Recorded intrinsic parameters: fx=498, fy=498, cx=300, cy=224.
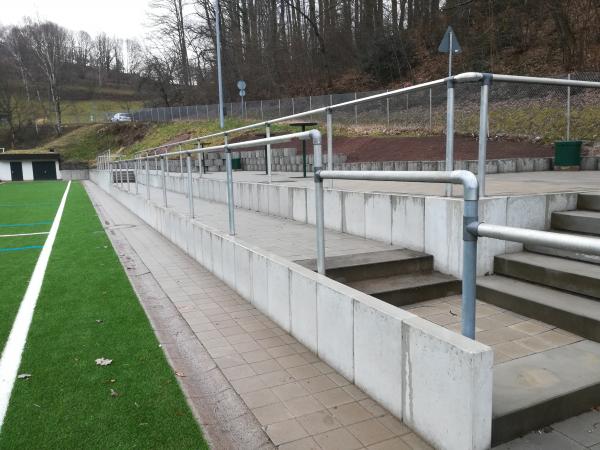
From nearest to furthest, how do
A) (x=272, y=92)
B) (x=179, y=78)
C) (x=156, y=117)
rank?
(x=272, y=92) < (x=156, y=117) < (x=179, y=78)

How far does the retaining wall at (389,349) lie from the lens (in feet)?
7.49

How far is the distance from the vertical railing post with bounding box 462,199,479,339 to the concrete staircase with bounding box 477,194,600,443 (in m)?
0.46

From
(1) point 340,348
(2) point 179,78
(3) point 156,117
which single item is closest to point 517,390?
(1) point 340,348

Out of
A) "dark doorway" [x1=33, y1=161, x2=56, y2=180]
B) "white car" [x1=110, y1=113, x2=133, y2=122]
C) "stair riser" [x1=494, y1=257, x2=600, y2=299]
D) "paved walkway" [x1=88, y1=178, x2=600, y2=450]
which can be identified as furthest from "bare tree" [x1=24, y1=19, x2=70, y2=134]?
"stair riser" [x1=494, y1=257, x2=600, y2=299]

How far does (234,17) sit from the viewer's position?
4666 cm

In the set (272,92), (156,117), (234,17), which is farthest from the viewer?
(156,117)

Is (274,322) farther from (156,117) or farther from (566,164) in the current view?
(156,117)

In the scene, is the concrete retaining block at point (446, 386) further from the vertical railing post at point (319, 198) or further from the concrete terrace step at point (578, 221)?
the concrete terrace step at point (578, 221)

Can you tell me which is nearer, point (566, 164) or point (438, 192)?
point (438, 192)

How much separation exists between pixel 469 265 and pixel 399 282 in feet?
6.57

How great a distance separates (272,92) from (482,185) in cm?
3879

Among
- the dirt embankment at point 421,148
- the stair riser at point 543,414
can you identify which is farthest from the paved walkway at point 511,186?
the stair riser at point 543,414

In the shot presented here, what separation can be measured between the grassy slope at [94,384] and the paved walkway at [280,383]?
0.23 meters

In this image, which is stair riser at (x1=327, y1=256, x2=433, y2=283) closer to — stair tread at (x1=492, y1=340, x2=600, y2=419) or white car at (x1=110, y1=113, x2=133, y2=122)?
stair tread at (x1=492, y1=340, x2=600, y2=419)
